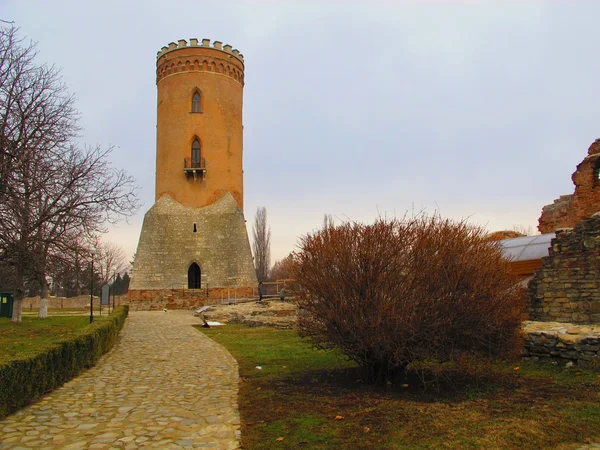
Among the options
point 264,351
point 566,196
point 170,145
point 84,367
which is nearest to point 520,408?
point 264,351

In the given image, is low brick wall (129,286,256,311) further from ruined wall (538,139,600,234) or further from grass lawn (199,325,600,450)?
grass lawn (199,325,600,450)

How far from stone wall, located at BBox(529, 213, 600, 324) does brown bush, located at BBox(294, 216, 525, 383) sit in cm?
415

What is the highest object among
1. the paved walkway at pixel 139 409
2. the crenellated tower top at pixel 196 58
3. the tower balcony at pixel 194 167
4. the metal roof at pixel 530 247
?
the crenellated tower top at pixel 196 58

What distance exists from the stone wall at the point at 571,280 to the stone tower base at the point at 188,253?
19.7m

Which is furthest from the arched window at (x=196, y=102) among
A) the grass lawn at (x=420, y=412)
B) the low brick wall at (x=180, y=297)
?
the grass lawn at (x=420, y=412)

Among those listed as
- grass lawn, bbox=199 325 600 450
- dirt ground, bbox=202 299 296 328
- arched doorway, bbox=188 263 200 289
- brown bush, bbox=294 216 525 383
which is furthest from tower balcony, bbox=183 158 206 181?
brown bush, bbox=294 216 525 383

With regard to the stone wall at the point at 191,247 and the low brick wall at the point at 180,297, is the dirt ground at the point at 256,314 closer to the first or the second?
the low brick wall at the point at 180,297

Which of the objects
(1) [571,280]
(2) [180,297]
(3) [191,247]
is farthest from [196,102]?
(1) [571,280]

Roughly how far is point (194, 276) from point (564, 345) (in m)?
25.2

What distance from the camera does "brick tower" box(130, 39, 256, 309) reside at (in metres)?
28.7

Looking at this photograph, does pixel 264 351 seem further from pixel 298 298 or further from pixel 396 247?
pixel 396 247

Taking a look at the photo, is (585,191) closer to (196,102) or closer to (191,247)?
(191,247)

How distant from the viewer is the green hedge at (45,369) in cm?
607

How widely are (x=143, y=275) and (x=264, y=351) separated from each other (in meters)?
18.9
